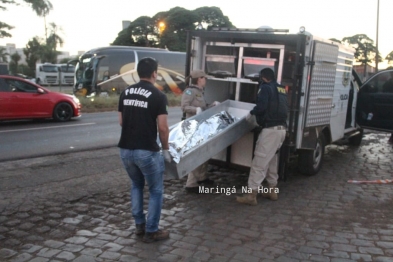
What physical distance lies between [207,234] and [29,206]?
2.43m

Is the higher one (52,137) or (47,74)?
(47,74)

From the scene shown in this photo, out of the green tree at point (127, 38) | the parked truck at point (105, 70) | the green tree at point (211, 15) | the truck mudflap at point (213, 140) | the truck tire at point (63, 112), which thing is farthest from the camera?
the green tree at point (211, 15)

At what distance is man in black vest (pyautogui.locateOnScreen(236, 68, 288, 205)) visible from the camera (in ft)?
18.5

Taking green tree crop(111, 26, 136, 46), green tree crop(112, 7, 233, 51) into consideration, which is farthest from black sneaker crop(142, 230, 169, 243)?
green tree crop(111, 26, 136, 46)

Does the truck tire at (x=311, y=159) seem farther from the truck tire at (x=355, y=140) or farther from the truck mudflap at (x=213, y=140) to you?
A: the truck tire at (x=355, y=140)

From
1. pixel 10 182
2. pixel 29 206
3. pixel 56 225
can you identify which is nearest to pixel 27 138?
pixel 10 182

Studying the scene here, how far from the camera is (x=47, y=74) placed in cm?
4303

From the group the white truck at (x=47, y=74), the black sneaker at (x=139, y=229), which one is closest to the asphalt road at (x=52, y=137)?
the black sneaker at (x=139, y=229)

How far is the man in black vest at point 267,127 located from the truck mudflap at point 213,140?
0.81 ft

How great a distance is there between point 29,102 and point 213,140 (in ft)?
32.3

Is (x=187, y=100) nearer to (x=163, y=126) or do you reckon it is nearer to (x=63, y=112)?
(x=163, y=126)

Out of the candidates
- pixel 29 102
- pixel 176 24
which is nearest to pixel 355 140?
pixel 29 102

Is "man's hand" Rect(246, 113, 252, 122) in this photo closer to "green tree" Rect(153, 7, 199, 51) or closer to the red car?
the red car

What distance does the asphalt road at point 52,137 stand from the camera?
30.0ft
